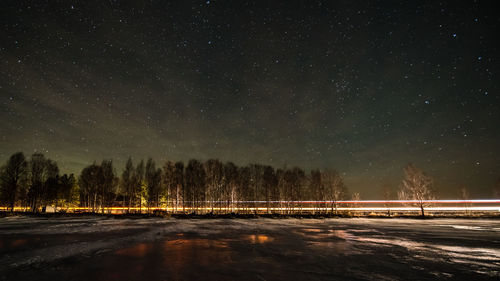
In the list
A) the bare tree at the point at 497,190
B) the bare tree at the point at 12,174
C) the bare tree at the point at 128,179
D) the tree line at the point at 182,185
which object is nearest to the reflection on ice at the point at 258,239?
the tree line at the point at 182,185

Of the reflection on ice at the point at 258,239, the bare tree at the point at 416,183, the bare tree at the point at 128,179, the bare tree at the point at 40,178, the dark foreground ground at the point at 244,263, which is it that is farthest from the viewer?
the bare tree at the point at 128,179

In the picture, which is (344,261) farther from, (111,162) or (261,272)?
(111,162)

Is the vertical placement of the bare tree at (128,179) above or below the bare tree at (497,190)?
above

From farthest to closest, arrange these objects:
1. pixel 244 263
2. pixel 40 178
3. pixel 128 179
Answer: pixel 128 179, pixel 40 178, pixel 244 263

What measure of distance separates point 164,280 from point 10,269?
6.22 m

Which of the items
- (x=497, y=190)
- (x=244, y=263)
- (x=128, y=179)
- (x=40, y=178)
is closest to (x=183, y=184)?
(x=128, y=179)

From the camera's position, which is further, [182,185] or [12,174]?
[182,185]

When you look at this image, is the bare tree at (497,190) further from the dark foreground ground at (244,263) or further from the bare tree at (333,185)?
the dark foreground ground at (244,263)

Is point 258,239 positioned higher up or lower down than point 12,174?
lower down

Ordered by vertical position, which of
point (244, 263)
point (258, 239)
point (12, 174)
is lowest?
point (258, 239)

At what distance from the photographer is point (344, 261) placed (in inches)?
374

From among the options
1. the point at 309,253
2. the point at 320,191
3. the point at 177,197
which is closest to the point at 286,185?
the point at 320,191

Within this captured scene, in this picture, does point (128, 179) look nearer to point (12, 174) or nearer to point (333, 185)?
point (12, 174)

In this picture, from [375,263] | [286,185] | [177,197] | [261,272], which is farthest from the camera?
[286,185]
